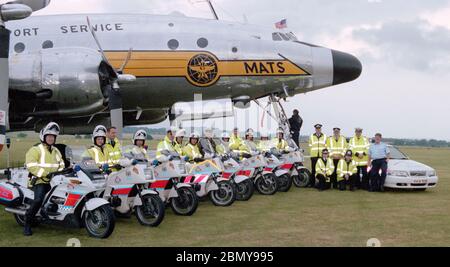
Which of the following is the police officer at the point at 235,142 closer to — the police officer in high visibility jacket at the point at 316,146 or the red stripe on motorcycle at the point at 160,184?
the police officer in high visibility jacket at the point at 316,146

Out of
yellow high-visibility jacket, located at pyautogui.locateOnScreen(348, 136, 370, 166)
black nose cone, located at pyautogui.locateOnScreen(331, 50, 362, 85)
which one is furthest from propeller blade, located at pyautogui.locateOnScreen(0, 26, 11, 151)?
black nose cone, located at pyautogui.locateOnScreen(331, 50, 362, 85)

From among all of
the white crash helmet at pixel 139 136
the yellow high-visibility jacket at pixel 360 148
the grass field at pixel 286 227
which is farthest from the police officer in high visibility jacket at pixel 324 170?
the white crash helmet at pixel 139 136

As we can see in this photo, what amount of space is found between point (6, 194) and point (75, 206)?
4.76ft

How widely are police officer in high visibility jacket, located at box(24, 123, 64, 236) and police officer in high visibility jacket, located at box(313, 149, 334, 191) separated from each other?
26.5ft

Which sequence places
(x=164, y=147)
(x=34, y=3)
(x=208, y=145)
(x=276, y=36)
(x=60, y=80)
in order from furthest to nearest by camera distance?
(x=276, y=36) → (x=208, y=145) → (x=60, y=80) → (x=164, y=147) → (x=34, y=3)

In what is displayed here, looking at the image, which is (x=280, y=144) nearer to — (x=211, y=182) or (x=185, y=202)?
(x=211, y=182)

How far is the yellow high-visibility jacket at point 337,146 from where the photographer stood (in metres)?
14.4

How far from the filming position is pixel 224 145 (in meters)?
13.0

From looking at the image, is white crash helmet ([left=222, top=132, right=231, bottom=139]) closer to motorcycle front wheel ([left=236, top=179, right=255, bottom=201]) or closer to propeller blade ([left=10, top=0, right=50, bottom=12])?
motorcycle front wheel ([left=236, top=179, right=255, bottom=201])

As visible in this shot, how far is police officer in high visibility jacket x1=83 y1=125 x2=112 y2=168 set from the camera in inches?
347

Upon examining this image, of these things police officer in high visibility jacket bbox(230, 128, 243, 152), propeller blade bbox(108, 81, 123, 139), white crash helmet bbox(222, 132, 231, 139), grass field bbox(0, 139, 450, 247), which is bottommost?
grass field bbox(0, 139, 450, 247)

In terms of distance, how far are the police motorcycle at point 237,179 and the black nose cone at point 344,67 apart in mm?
5436

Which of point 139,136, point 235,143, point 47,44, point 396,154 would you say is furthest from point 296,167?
point 47,44
